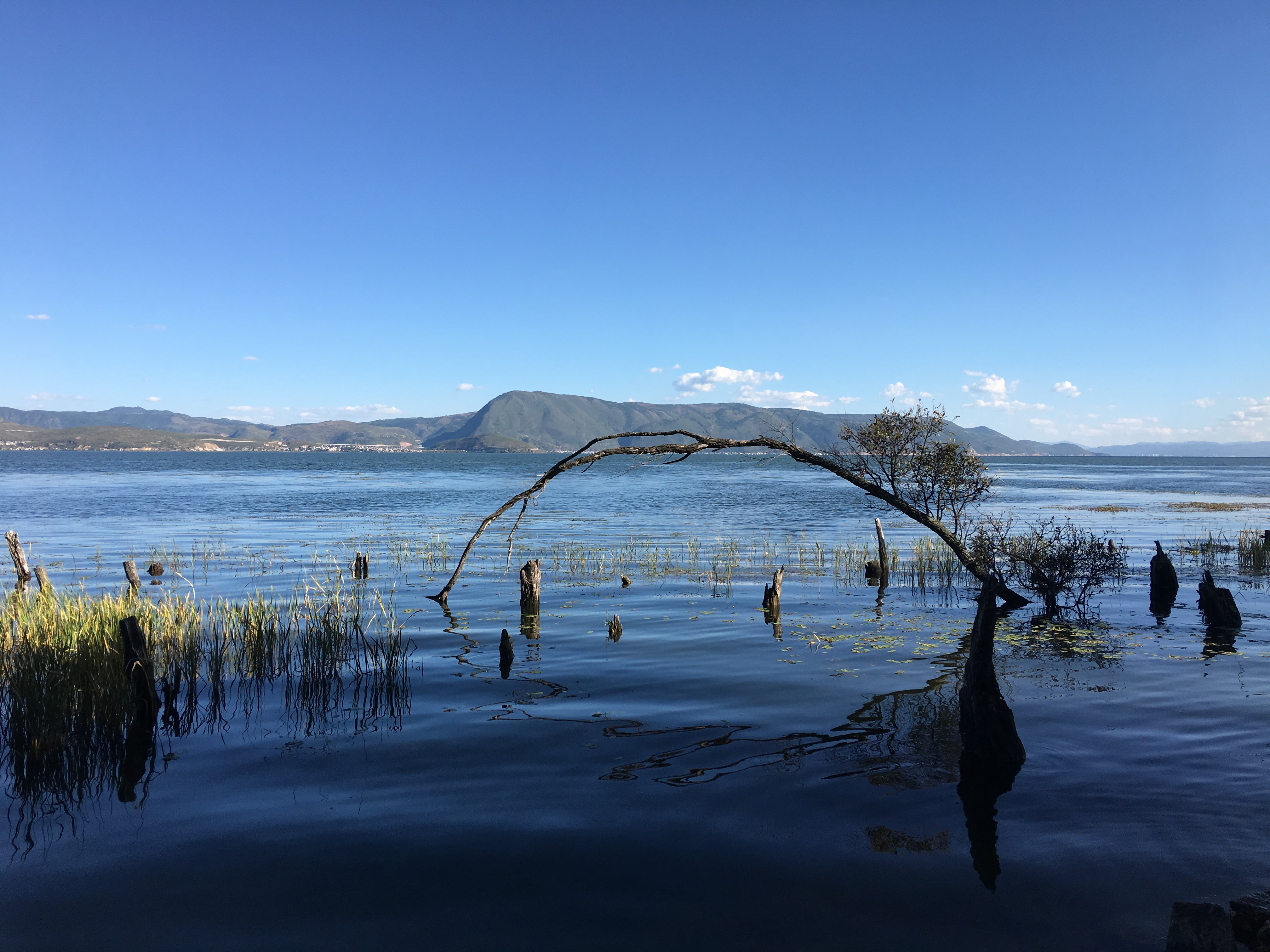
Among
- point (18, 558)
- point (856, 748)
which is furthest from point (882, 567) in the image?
point (18, 558)

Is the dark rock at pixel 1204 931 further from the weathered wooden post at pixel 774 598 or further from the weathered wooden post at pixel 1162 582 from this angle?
the weathered wooden post at pixel 1162 582

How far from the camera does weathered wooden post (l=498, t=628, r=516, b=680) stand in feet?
47.0

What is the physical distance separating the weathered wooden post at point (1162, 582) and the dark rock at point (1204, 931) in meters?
18.0

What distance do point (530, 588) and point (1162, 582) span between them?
679 inches

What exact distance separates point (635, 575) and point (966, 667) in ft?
58.3

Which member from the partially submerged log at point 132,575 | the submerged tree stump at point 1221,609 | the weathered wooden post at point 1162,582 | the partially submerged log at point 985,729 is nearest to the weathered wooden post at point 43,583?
the partially submerged log at point 132,575

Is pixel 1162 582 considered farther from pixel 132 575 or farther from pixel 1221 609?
pixel 132 575

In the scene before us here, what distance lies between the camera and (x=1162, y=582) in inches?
815

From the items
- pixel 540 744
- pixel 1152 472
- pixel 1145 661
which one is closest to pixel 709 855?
pixel 540 744

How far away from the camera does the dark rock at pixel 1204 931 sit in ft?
17.3

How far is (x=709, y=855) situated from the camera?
754 centimetres

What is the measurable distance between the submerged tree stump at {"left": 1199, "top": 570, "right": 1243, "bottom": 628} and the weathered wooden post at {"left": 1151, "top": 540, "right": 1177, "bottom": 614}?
7.77 ft

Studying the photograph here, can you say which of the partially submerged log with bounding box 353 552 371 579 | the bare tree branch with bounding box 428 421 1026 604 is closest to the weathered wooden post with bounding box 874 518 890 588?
the bare tree branch with bounding box 428 421 1026 604

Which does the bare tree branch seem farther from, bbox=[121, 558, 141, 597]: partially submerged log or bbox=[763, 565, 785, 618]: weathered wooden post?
bbox=[121, 558, 141, 597]: partially submerged log
